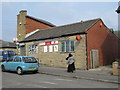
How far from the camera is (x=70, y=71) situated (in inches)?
561

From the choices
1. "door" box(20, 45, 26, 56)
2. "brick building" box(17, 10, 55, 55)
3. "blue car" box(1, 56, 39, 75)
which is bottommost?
"blue car" box(1, 56, 39, 75)

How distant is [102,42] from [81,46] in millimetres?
4078

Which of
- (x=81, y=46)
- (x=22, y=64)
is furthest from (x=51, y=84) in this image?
(x=81, y=46)

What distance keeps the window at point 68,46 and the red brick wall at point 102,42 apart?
1.87m

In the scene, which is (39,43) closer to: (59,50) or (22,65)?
(59,50)

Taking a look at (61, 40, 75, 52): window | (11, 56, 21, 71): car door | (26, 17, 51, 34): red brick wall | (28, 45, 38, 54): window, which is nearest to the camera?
(11, 56, 21, 71): car door

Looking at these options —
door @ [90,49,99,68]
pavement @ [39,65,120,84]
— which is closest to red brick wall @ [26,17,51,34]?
door @ [90,49,99,68]

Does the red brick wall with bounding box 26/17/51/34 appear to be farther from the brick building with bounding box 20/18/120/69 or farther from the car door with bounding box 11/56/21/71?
the car door with bounding box 11/56/21/71

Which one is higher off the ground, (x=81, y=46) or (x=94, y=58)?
(x=81, y=46)

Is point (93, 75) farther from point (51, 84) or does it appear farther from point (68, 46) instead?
point (68, 46)

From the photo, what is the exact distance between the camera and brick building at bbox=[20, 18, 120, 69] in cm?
1678

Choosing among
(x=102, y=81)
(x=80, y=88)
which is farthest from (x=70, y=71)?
(x=80, y=88)

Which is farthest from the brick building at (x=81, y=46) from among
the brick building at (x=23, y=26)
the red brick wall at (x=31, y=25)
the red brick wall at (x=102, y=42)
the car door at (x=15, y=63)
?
the car door at (x=15, y=63)

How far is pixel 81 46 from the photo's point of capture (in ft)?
55.2
